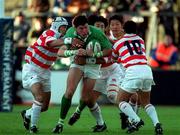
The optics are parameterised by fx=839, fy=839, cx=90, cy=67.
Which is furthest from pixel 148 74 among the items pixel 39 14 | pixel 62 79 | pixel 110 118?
pixel 39 14

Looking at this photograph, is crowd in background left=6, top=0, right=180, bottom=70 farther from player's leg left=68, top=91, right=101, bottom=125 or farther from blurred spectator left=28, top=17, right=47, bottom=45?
player's leg left=68, top=91, right=101, bottom=125

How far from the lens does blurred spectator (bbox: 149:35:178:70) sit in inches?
1015

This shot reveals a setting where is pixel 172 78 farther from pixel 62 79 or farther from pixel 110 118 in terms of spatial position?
pixel 110 118

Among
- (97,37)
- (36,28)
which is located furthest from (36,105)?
(36,28)

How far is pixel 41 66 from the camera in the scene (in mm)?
16000

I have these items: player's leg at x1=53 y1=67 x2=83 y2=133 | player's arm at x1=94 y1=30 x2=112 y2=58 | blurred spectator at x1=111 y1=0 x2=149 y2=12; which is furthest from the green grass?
blurred spectator at x1=111 y1=0 x2=149 y2=12

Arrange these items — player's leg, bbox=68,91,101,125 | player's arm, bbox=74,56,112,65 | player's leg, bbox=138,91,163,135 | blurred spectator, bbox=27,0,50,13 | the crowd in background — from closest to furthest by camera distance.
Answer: player's leg, bbox=138,91,163,135
player's arm, bbox=74,56,112,65
player's leg, bbox=68,91,101,125
the crowd in background
blurred spectator, bbox=27,0,50,13

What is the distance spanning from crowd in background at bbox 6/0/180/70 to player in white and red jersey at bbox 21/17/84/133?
9.71 meters

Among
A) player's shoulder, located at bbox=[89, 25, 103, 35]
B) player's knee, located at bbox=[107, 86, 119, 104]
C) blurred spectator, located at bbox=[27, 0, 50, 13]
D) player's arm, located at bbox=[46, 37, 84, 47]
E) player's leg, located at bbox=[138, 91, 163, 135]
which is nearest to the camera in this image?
player's leg, located at bbox=[138, 91, 163, 135]

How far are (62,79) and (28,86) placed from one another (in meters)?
9.83

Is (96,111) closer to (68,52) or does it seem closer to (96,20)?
(68,52)

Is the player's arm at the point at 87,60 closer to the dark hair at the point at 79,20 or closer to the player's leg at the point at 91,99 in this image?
the player's leg at the point at 91,99

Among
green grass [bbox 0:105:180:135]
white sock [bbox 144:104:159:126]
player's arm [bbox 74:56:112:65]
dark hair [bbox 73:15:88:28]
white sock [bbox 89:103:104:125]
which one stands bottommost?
green grass [bbox 0:105:180:135]

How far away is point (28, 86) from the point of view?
627 inches
